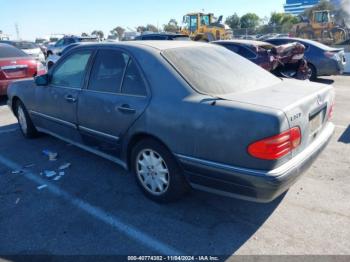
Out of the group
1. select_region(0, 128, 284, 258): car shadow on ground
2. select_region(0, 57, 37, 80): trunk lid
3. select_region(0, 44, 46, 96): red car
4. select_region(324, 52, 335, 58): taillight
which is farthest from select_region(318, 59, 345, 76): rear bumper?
select_region(0, 57, 37, 80): trunk lid

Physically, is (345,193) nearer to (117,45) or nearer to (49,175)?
(117,45)

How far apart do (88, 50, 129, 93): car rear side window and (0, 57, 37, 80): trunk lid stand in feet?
18.2

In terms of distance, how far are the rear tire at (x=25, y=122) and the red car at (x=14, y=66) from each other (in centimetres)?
305

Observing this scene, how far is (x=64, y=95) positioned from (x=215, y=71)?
2.16 metres

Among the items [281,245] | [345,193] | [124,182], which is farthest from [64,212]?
[345,193]

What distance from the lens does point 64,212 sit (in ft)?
11.0

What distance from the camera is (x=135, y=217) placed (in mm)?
3238

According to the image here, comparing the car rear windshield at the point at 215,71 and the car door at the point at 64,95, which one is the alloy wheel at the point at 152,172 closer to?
the car rear windshield at the point at 215,71

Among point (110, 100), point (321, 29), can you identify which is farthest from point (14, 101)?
point (321, 29)

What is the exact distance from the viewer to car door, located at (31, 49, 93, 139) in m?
4.19

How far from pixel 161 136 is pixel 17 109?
3926 millimetres

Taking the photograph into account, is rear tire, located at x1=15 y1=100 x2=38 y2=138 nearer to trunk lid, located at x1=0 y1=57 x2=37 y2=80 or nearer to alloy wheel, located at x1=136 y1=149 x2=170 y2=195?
alloy wheel, located at x1=136 y1=149 x2=170 y2=195

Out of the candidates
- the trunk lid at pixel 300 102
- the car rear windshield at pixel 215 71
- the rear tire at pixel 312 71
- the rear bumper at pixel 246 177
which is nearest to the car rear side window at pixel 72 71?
the car rear windshield at pixel 215 71

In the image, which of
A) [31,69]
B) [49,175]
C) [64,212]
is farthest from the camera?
[31,69]
